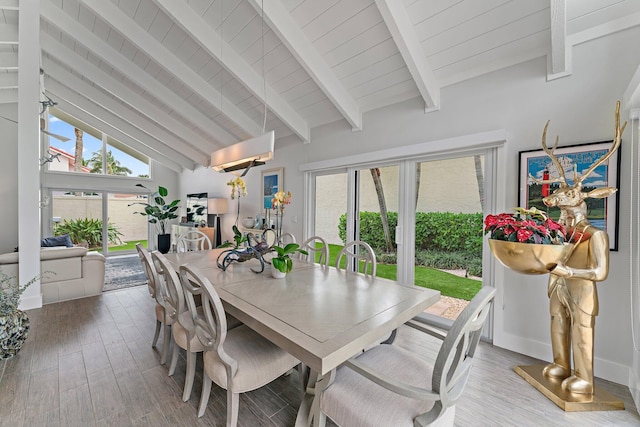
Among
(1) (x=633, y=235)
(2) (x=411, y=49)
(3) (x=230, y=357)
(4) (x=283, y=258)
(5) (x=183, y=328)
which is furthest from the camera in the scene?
(2) (x=411, y=49)

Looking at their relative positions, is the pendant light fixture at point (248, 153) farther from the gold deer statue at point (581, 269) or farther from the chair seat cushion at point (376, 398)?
the gold deer statue at point (581, 269)

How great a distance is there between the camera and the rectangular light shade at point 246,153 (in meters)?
2.25

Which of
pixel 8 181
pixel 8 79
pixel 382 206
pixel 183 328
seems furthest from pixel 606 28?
pixel 8 181

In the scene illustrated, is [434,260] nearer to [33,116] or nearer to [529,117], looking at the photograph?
[529,117]

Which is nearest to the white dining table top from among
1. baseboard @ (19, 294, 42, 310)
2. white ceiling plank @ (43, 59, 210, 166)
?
baseboard @ (19, 294, 42, 310)

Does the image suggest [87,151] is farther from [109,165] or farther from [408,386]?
[408,386]

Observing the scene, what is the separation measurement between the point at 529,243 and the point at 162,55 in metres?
4.17

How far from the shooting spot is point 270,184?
16.2 ft

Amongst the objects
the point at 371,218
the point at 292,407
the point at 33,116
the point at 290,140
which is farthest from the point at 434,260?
the point at 33,116

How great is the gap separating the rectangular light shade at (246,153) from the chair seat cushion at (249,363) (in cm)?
146

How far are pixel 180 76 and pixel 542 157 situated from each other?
13.4 ft

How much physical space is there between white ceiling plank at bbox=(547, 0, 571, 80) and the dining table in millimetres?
2049

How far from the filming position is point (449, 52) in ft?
8.11

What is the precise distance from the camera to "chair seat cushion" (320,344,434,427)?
3.46 feet
